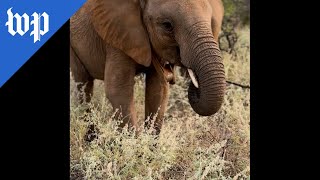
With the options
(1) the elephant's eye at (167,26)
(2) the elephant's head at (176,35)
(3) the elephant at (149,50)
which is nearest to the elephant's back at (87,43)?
(3) the elephant at (149,50)

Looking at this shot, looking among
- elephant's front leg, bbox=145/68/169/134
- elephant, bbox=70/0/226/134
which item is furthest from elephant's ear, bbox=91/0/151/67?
elephant's front leg, bbox=145/68/169/134

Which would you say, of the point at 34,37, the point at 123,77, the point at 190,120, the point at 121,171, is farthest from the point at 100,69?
the point at 34,37

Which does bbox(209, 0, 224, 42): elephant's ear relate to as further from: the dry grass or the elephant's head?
the dry grass

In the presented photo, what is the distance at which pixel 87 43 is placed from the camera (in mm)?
5105

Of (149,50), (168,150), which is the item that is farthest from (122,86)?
(168,150)

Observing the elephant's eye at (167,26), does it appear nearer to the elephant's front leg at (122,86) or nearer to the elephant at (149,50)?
the elephant at (149,50)

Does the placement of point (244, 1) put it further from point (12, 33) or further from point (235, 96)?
point (12, 33)

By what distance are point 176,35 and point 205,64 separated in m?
0.33

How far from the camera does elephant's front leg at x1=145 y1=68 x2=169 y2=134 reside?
496 centimetres

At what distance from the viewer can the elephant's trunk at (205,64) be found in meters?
4.03

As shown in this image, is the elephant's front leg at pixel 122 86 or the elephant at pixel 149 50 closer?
the elephant at pixel 149 50

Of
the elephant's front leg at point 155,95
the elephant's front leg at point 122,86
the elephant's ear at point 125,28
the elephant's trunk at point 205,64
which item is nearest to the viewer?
the elephant's trunk at point 205,64

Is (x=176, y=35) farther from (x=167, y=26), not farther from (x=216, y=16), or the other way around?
(x=216, y=16)

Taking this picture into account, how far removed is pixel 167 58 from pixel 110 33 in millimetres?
463
